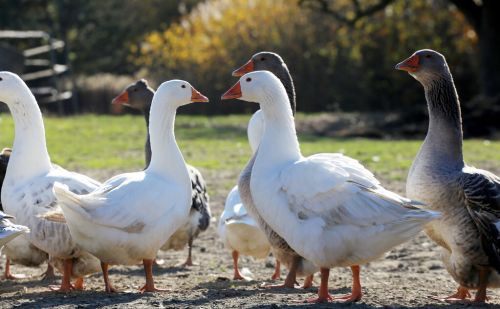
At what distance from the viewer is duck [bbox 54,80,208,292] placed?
684 cm

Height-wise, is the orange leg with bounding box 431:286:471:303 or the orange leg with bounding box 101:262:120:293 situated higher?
the orange leg with bounding box 101:262:120:293

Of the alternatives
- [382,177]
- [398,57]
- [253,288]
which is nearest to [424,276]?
[253,288]

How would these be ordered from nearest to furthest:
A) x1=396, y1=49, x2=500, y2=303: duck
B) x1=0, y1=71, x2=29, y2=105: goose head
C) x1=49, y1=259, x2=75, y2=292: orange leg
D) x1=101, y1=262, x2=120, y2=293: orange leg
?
1. x1=396, y1=49, x2=500, y2=303: duck
2. x1=101, y1=262, x2=120, y2=293: orange leg
3. x1=49, y1=259, x2=75, y2=292: orange leg
4. x1=0, y1=71, x2=29, y2=105: goose head

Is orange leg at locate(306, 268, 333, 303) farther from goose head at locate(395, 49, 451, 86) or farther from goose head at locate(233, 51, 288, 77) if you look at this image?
goose head at locate(233, 51, 288, 77)

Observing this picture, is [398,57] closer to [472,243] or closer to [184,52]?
[184,52]

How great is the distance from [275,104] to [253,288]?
1539 mm

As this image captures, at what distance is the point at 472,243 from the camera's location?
683cm

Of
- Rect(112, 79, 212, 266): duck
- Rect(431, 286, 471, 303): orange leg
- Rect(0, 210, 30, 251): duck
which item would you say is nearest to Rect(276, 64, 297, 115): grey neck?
Rect(112, 79, 212, 266): duck

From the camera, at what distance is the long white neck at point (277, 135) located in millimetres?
6922

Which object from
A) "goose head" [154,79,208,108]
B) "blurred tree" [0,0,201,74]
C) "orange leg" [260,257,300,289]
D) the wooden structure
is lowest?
"orange leg" [260,257,300,289]

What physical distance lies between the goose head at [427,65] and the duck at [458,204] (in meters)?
0.32

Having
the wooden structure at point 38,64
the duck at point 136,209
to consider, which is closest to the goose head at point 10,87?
the duck at point 136,209

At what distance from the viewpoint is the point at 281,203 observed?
661 centimetres

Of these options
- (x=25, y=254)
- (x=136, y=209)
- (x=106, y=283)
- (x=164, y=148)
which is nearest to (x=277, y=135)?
(x=164, y=148)
